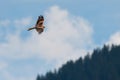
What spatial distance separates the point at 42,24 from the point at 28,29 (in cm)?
103

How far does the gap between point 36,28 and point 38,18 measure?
628mm

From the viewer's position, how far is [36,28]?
3809 cm

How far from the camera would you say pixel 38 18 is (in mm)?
38125

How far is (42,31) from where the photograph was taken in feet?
125

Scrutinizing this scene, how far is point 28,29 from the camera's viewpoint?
126 ft

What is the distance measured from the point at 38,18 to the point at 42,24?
1.56 ft

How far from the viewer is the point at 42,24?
38.0m

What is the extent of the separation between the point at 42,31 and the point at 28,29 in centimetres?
89

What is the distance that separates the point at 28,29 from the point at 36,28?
598mm
